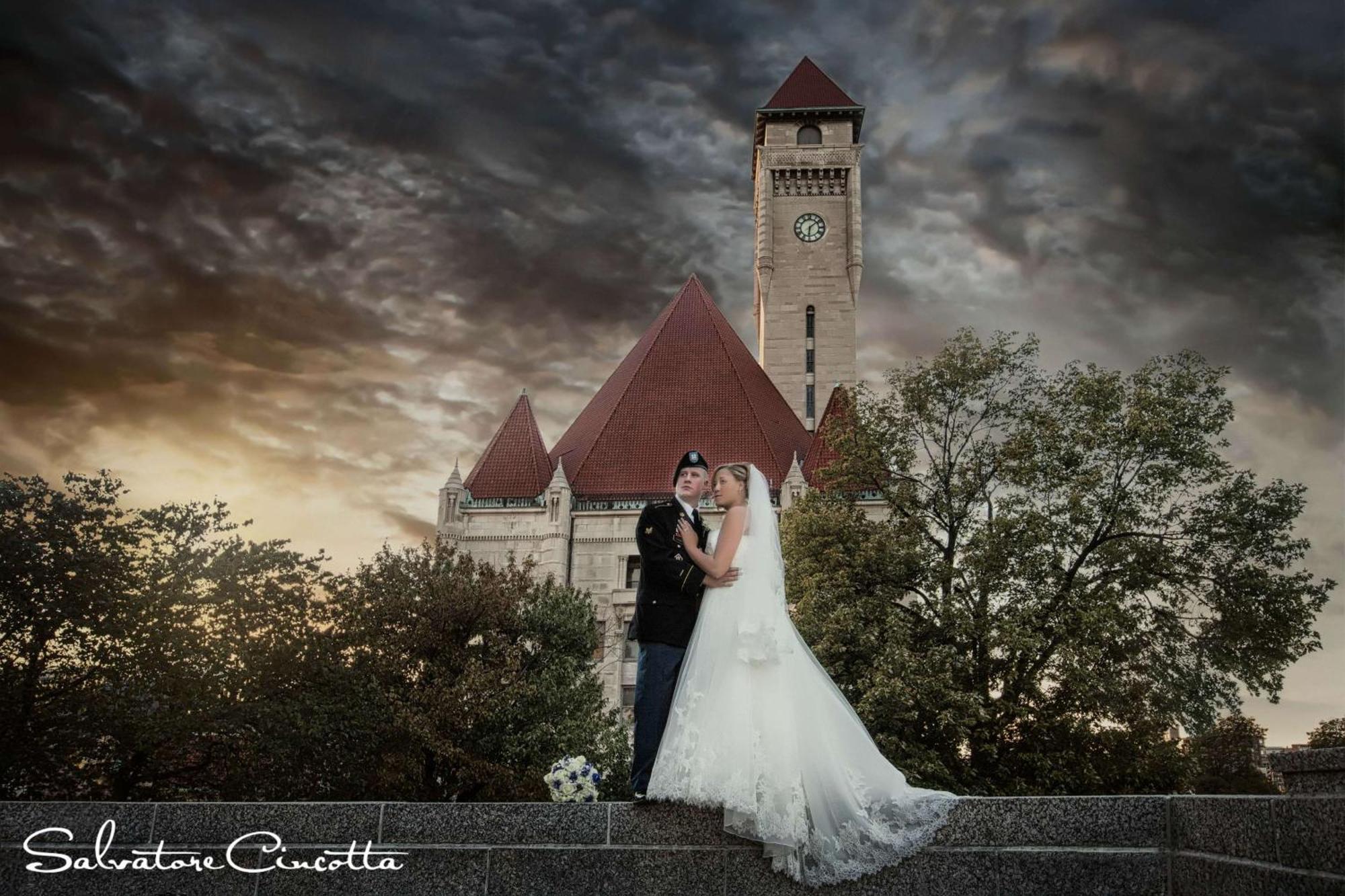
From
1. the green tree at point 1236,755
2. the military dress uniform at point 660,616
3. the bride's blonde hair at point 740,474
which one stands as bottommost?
the green tree at point 1236,755

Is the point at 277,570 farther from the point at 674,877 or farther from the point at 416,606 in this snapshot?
the point at 674,877

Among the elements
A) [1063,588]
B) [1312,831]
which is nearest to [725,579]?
[1312,831]

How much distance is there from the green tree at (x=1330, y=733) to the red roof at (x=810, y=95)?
3465 cm

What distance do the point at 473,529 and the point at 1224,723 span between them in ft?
113

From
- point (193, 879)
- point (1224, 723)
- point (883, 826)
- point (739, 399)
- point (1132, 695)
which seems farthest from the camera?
point (1224, 723)

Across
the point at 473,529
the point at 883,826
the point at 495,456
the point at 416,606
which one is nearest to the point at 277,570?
the point at 416,606

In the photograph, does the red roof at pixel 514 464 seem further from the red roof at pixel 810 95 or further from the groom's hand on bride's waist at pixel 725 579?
the groom's hand on bride's waist at pixel 725 579

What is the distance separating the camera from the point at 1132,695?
17.5 m

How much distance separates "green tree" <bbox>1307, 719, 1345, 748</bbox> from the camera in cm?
4153

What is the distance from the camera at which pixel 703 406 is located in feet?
111

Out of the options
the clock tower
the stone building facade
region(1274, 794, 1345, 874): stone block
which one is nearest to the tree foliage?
the stone building facade

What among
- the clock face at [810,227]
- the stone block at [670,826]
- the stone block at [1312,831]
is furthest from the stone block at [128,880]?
the clock face at [810,227]

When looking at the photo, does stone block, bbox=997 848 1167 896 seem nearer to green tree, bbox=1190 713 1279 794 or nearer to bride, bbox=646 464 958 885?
bride, bbox=646 464 958 885

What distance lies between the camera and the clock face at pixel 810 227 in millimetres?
41062
